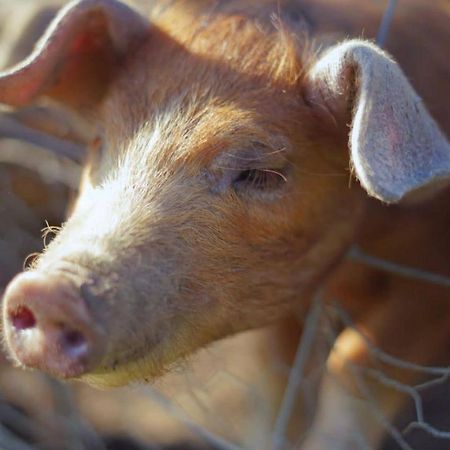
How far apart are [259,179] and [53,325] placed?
1.63 feet

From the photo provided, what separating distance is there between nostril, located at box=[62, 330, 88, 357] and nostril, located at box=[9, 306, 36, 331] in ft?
0.20

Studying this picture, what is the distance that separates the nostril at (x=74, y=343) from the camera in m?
1.36

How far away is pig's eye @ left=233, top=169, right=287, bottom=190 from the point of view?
162 cm

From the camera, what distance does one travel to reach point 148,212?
59.4 inches

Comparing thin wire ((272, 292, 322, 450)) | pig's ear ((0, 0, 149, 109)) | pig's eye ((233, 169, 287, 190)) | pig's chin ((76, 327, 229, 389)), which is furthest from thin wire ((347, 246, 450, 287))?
pig's ear ((0, 0, 149, 109))

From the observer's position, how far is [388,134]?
135cm

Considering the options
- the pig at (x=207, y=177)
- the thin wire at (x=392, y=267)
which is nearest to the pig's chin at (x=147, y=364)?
the pig at (x=207, y=177)

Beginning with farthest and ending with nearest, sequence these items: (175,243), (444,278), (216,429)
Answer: (216,429) → (444,278) → (175,243)

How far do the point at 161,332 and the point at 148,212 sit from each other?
0.20m

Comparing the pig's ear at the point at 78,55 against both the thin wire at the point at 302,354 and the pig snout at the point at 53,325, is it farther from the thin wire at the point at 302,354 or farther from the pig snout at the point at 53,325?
the thin wire at the point at 302,354

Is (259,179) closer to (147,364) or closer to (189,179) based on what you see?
(189,179)

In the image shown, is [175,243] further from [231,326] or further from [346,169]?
[346,169]

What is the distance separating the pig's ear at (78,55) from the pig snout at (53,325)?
21.0 inches

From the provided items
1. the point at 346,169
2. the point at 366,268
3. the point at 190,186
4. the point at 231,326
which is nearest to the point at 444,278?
the point at 366,268
